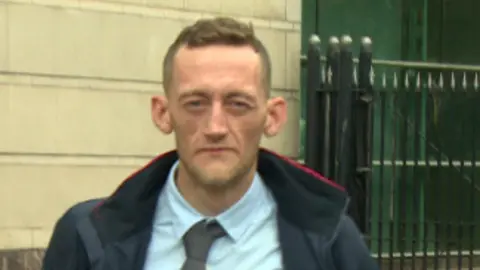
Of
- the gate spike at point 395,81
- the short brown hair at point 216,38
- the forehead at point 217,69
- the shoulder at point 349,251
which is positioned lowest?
the shoulder at point 349,251

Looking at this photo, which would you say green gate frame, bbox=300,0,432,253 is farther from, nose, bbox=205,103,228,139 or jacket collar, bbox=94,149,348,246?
nose, bbox=205,103,228,139

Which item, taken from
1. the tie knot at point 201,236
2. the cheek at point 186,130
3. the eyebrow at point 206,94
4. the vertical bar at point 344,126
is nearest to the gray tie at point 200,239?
the tie knot at point 201,236

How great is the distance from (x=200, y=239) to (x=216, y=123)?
1.02 feet

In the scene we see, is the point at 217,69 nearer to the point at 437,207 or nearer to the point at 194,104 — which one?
the point at 194,104

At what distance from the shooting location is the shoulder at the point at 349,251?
2.10m

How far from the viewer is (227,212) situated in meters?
2.05

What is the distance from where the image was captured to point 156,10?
582 centimetres

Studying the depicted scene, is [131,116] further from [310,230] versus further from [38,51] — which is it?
[310,230]

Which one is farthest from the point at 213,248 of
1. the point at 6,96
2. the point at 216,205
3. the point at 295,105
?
the point at 295,105

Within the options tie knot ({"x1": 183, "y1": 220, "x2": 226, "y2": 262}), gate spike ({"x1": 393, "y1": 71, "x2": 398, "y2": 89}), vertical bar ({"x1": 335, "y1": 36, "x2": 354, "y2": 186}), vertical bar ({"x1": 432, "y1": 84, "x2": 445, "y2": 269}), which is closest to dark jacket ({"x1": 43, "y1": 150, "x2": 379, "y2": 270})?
tie knot ({"x1": 183, "y1": 220, "x2": 226, "y2": 262})

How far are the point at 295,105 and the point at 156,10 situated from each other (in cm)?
142

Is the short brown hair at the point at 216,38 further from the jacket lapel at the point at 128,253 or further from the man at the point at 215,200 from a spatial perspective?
the jacket lapel at the point at 128,253

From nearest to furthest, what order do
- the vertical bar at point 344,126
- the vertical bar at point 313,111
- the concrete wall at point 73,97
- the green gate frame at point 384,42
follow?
the concrete wall at point 73,97 → the vertical bar at point 344,126 → the vertical bar at point 313,111 → the green gate frame at point 384,42

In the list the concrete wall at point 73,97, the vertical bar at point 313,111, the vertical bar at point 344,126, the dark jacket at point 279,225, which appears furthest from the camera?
the vertical bar at point 313,111
